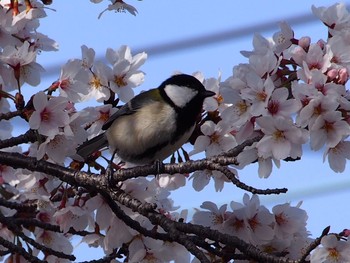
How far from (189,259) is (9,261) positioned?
0.72m

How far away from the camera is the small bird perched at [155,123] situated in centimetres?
375

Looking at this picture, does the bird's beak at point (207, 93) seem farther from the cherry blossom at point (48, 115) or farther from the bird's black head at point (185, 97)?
the cherry blossom at point (48, 115)

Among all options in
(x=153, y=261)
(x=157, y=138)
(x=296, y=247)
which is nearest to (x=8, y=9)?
(x=157, y=138)

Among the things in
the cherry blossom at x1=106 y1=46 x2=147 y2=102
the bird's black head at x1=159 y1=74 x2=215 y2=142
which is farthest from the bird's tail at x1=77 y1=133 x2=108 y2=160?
the bird's black head at x1=159 y1=74 x2=215 y2=142

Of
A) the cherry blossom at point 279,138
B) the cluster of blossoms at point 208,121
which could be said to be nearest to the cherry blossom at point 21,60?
the cluster of blossoms at point 208,121

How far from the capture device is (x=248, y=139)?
9.50ft

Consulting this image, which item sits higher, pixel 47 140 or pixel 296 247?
pixel 47 140

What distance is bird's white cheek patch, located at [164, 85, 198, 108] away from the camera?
12.7 ft

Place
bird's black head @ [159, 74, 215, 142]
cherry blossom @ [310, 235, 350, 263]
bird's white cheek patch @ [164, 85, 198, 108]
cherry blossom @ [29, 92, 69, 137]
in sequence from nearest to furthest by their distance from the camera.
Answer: cherry blossom @ [310, 235, 350, 263]
cherry blossom @ [29, 92, 69, 137]
bird's black head @ [159, 74, 215, 142]
bird's white cheek patch @ [164, 85, 198, 108]

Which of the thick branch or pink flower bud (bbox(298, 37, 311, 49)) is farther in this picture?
the thick branch

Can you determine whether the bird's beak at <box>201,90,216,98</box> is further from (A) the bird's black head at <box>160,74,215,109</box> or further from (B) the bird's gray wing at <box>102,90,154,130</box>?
(B) the bird's gray wing at <box>102,90,154,130</box>

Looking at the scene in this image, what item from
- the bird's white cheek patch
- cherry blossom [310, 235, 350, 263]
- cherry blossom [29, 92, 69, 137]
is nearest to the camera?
cherry blossom [310, 235, 350, 263]

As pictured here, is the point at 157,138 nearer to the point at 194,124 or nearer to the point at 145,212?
the point at 194,124

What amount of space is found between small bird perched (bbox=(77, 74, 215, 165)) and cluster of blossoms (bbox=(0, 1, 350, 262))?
10 cm
